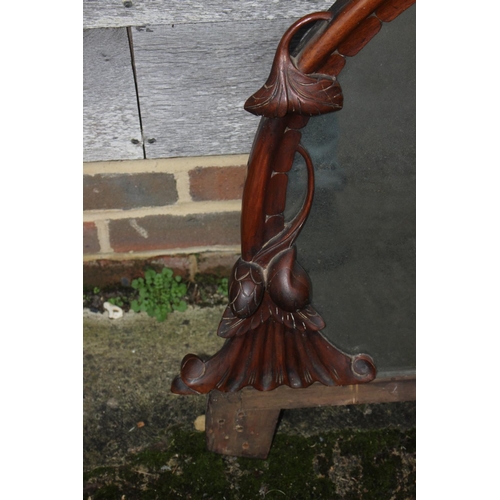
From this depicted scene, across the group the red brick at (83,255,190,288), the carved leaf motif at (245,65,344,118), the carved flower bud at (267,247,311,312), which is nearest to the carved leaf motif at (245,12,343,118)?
the carved leaf motif at (245,65,344,118)

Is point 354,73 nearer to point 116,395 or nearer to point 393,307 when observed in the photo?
point 393,307

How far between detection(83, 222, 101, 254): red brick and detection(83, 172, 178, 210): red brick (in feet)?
0.17

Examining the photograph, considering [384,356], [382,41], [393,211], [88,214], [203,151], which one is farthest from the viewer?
[88,214]

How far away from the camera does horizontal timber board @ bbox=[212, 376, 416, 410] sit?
1.02 metres

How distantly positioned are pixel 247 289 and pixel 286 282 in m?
0.05

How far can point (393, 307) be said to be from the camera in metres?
0.95

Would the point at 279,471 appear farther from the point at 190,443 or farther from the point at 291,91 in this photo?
the point at 291,91

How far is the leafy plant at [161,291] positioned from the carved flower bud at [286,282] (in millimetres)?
499

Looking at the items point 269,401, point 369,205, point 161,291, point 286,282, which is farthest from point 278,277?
point 161,291

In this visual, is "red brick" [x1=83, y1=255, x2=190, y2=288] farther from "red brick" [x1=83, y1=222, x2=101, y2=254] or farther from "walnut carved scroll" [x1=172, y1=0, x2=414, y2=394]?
"walnut carved scroll" [x1=172, y1=0, x2=414, y2=394]

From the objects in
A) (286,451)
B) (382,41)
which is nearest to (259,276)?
(382,41)

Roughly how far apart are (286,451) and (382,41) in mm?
733

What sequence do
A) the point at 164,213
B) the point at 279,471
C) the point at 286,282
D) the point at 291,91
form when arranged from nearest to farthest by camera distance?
the point at 291,91
the point at 286,282
the point at 279,471
the point at 164,213

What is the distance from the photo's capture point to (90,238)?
1.29m
